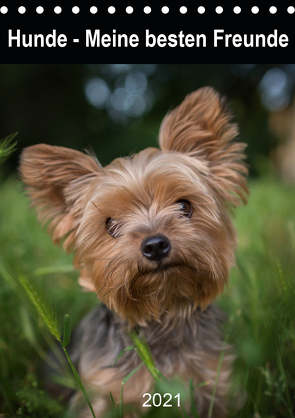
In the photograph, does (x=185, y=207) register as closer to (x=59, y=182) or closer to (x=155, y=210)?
(x=155, y=210)

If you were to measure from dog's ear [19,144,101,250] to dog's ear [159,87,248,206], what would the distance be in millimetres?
660

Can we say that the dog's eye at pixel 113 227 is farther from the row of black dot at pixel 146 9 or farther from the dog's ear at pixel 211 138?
the row of black dot at pixel 146 9

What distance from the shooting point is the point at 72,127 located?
15234mm

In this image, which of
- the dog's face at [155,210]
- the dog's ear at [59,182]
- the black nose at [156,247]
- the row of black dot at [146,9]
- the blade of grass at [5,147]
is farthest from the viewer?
the row of black dot at [146,9]

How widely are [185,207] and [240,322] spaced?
3.48 feet

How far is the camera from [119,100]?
1573 cm

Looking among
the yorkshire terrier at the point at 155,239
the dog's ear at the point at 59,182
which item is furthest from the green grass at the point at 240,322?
the dog's ear at the point at 59,182

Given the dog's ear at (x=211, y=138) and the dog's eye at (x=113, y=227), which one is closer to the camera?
the dog's eye at (x=113, y=227)

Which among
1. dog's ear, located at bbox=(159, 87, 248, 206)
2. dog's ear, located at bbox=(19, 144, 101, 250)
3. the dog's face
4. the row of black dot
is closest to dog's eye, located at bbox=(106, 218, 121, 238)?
the dog's face

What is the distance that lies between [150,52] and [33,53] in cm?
99

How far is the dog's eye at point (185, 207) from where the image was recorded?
225 cm

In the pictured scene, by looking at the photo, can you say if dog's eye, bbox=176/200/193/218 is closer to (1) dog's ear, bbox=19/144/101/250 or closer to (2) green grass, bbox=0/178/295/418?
(2) green grass, bbox=0/178/295/418

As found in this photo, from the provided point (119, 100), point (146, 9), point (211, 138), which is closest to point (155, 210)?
point (211, 138)

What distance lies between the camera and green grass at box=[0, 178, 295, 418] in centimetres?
167
